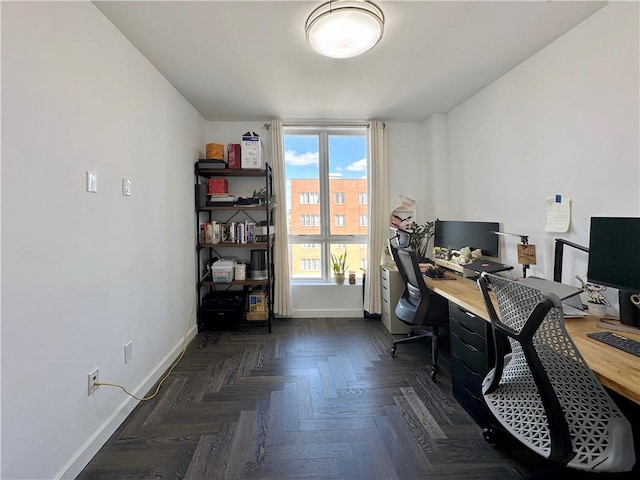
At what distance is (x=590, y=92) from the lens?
1746 mm

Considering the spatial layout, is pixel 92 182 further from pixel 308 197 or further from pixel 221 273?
pixel 308 197

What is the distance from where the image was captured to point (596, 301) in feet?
5.29

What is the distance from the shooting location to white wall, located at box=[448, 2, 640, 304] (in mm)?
1574

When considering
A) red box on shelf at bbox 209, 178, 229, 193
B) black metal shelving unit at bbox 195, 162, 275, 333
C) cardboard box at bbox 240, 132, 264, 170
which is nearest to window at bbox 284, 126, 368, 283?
black metal shelving unit at bbox 195, 162, 275, 333

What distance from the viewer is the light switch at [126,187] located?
1.86m

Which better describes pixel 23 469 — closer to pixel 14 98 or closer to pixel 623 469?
pixel 14 98

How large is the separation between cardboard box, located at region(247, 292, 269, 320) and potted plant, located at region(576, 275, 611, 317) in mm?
2837

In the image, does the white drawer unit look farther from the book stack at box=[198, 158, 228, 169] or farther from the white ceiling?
the book stack at box=[198, 158, 228, 169]

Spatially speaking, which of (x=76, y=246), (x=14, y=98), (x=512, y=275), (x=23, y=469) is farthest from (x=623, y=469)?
(x=14, y=98)

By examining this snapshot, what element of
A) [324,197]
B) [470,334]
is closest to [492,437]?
[470,334]

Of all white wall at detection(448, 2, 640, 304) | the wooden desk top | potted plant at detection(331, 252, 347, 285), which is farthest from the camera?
potted plant at detection(331, 252, 347, 285)

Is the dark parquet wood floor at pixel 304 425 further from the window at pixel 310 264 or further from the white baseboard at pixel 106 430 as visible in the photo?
the window at pixel 310 264

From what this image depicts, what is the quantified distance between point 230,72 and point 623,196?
2.79 m

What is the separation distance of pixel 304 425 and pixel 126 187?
191 centimetres
